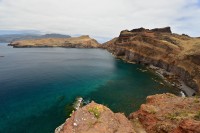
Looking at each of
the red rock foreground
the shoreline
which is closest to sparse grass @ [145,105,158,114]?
the red rock foreground

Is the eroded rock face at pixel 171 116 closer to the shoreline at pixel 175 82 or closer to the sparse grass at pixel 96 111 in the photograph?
the sparse grass at pixel 96 111

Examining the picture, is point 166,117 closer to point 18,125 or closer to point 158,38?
point 18,125

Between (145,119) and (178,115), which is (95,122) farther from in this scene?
(178,115)

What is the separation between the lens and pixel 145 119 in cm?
2709

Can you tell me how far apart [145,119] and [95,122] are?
9.59 metres

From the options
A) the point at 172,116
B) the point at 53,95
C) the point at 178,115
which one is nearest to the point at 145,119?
the point at 172,116

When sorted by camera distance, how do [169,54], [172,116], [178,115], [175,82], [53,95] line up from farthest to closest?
[169,54] < [175,82] < [53,95] < [178,115] < [172,116]

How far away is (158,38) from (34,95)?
362 ft

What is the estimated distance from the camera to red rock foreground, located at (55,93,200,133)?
A: 2031 centimetres

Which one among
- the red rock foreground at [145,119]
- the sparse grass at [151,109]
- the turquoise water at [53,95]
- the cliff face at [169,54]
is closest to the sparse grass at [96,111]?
the red rock foreground at [145,119]

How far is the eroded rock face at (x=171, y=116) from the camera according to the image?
21034mm

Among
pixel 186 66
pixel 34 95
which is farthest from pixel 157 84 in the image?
pixel 34 95

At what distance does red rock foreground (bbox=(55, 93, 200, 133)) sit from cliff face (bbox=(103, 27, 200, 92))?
5376 centimetres

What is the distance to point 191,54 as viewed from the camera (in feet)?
308
